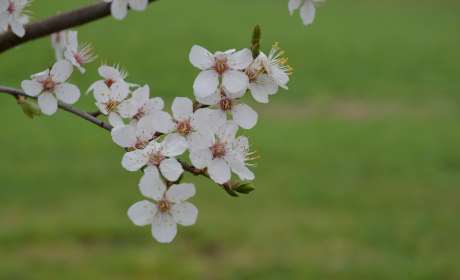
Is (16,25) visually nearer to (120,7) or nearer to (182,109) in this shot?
(120,7)

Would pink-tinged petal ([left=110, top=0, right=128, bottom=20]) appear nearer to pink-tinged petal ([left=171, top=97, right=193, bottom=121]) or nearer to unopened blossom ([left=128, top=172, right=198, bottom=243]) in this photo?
pink-tinged petal ([left=171, top=97, right=193, bottom=121])

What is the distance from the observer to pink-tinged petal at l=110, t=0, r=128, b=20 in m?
1.39

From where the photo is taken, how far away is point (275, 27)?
13.0 metres

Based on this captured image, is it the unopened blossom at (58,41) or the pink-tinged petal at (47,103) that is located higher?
the unopened blossom at (58,41)

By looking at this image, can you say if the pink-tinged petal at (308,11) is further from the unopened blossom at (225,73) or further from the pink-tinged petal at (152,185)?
the pink-tinged petal at (152,185)

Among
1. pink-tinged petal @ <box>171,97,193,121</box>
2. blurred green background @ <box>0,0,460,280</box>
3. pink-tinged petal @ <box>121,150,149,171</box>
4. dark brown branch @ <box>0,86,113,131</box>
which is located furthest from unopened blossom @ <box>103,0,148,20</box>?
blurred green background @ <box>0,0,460,280</box>

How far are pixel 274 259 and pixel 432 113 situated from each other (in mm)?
5234

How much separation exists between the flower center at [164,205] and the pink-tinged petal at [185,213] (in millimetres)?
13

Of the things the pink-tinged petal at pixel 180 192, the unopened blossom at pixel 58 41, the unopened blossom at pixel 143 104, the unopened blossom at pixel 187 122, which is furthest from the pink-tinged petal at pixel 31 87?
the unopened blossom at pixel 58 41

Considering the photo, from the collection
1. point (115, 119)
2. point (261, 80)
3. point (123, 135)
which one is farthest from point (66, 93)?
point (261, 80)

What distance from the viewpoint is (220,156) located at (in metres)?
1.03

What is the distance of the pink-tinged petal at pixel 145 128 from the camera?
1.06 meters

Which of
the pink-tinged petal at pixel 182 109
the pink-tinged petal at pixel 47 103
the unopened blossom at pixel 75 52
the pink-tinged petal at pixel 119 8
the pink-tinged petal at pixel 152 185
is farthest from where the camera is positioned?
the pink-tinged petal at pixel 119 8

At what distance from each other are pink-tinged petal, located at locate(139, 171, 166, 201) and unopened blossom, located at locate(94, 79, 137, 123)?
9.6 inches
